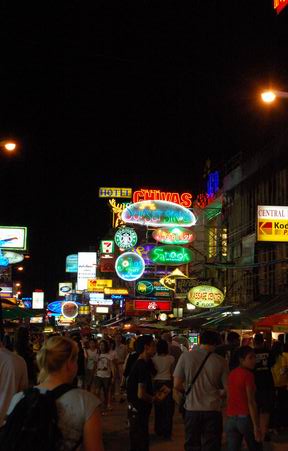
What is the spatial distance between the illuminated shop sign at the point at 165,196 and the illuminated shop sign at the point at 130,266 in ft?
23.3

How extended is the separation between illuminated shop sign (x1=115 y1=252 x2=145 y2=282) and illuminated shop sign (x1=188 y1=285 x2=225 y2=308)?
11806 mm

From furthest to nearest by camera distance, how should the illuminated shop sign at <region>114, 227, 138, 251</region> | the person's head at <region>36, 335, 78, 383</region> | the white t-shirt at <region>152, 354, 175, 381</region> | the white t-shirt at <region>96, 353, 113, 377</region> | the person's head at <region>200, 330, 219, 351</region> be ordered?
the illuminated shop sign at <region>114, 227, 138, 251</region> → the white t-shirt at <region>96, 353, 113, 377</region> → the white t-shirt at <region>152, 354, 175, 381</region> → the person's head at <region>200, 330, 219, 351</region> → the person's head at <region>36, 335, 78, 383</region>

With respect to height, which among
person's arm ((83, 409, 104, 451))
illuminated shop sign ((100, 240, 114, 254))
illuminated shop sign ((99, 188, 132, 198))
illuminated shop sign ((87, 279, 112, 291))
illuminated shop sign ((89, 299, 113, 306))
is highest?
illuminated shop sign ((99, 188, 132, 198))

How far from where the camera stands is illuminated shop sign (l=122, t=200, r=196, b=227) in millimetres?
34594

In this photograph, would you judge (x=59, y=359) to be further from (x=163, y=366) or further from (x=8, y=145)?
(x=8, y=145)

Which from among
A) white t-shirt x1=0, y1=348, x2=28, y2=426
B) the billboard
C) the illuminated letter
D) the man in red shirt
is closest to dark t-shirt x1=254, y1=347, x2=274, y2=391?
the man in red shirt

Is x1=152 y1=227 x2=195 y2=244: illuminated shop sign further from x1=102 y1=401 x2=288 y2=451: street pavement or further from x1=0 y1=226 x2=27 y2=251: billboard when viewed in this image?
x1=102 y1=401 x2=288 y2=451: street pavement

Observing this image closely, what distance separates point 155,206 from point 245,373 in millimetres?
27520

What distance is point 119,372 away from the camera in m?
21.4

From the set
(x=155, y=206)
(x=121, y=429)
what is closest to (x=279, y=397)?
(x=121, y=429)

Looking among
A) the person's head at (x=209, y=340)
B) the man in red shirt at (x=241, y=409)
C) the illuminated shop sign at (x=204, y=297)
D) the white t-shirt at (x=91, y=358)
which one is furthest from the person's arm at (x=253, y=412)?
the illuminated shop sign at (x=204, y=297)

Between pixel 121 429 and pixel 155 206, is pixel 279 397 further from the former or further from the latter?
pixel 155 206

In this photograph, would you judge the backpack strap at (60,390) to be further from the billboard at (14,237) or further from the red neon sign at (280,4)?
the billboard at (14,237)

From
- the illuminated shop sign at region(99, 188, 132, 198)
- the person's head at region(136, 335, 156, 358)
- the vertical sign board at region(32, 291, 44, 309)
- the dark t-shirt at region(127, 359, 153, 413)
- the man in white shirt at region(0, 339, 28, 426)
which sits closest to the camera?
the man in white shirt at region(0, 339, 28, 426)
